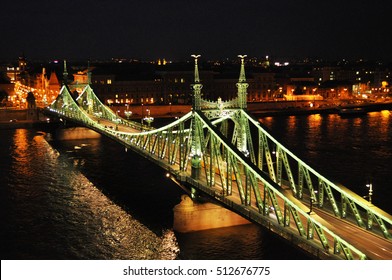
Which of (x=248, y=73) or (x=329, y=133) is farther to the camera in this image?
(x=248, y=73)

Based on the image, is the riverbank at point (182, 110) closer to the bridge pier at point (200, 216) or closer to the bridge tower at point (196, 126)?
the bridge tower at point (196, 126)

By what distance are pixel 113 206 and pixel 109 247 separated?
6.10m

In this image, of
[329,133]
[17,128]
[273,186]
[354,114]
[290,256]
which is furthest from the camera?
[354,114]

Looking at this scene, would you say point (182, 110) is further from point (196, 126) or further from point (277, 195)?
point (277, 195)

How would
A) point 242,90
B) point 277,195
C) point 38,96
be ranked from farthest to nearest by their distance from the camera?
point 38,96, point 242,90, point 277,195

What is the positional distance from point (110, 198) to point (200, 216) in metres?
8.07

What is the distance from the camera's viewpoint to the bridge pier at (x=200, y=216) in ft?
77.9

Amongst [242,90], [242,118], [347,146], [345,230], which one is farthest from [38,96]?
[345,230]

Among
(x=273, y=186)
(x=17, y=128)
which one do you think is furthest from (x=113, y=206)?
(x=17, y=128)

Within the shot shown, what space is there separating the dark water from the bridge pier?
39cm

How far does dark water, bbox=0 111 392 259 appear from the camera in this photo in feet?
73.8

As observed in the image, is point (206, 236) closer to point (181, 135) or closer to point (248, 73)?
point (181, 135)

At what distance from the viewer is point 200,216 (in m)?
23.8

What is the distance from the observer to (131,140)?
36.9 m
